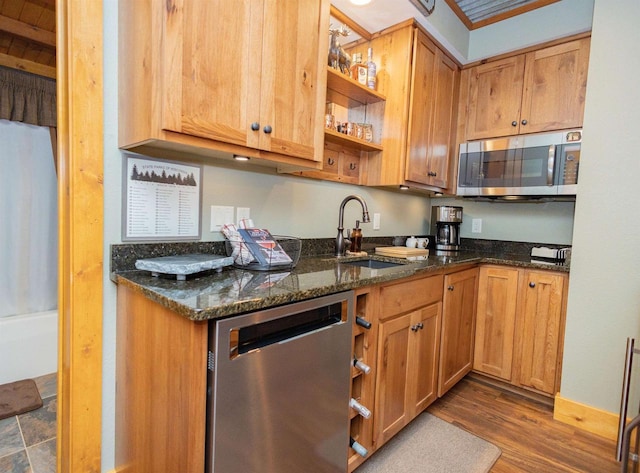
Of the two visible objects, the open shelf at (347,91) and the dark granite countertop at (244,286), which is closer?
the dark granite countertop at (244,286)

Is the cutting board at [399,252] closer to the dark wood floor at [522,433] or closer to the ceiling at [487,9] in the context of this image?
the dark wood floor at [522,433]

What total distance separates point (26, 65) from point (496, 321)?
3.80 m

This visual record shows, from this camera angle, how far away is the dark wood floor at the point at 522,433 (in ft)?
5.16

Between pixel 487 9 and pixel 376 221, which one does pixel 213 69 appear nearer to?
pixel 376 221

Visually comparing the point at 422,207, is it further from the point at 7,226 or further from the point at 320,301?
the point at 7,226

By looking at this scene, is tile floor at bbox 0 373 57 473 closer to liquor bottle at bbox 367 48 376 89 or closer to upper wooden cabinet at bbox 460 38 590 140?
liquor bottle at bbox 367 48 376 89

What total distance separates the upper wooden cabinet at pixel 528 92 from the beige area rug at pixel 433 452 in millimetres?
2010

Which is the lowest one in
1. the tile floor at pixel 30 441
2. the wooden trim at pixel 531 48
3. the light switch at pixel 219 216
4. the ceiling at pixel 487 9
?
the tile floor at pixel 30 441

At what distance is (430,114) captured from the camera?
2297 mm

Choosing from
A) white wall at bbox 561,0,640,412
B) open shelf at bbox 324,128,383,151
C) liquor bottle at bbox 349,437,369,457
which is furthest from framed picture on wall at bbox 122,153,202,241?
white wall at bbox 561,0,640,412

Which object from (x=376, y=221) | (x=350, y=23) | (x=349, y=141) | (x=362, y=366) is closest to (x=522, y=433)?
(x=362, y=366)

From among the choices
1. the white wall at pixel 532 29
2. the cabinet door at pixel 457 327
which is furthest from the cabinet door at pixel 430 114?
the cabinet door at pixel 457 327

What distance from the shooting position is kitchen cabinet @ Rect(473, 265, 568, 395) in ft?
6.68

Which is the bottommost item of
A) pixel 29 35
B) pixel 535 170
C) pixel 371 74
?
pixel 535 170
